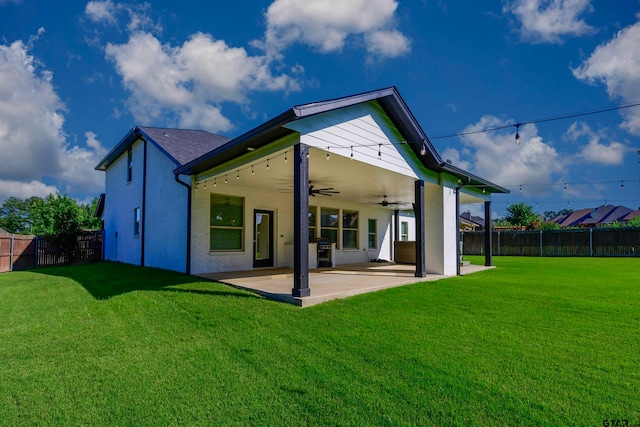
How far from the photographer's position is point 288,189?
10.0 meters

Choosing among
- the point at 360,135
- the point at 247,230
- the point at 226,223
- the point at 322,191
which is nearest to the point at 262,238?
the point at 247,230

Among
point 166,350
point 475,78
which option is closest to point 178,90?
point 475,78

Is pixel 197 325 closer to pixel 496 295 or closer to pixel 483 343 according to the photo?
pixel 483 343

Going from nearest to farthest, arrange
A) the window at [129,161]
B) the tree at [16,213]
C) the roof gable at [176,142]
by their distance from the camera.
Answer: the roof gable at [176,142] → the window at [129,161] → the tree at [16,213]

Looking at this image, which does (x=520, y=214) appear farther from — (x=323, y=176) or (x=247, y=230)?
(x=247, y=230)

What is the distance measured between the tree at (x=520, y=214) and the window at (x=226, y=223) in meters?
34.2

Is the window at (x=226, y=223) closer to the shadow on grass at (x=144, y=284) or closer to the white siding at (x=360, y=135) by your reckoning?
the shadow on grass at (x=144, y=284)

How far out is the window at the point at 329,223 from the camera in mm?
12433

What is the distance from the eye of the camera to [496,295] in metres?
5.96

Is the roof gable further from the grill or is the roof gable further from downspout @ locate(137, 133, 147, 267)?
the grill

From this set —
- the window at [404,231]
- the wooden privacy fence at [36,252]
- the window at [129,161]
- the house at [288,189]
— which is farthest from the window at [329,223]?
the wooden privacy fence at [36,252]

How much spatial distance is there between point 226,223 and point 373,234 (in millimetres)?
7671

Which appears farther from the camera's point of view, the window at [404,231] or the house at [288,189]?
the window at [404,231]

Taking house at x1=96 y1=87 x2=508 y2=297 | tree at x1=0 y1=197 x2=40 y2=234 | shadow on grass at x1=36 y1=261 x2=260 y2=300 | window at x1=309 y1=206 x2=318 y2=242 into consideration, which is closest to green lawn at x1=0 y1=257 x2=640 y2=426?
shadow on grass at x1=36 y1=261 x2=260 y2=300
